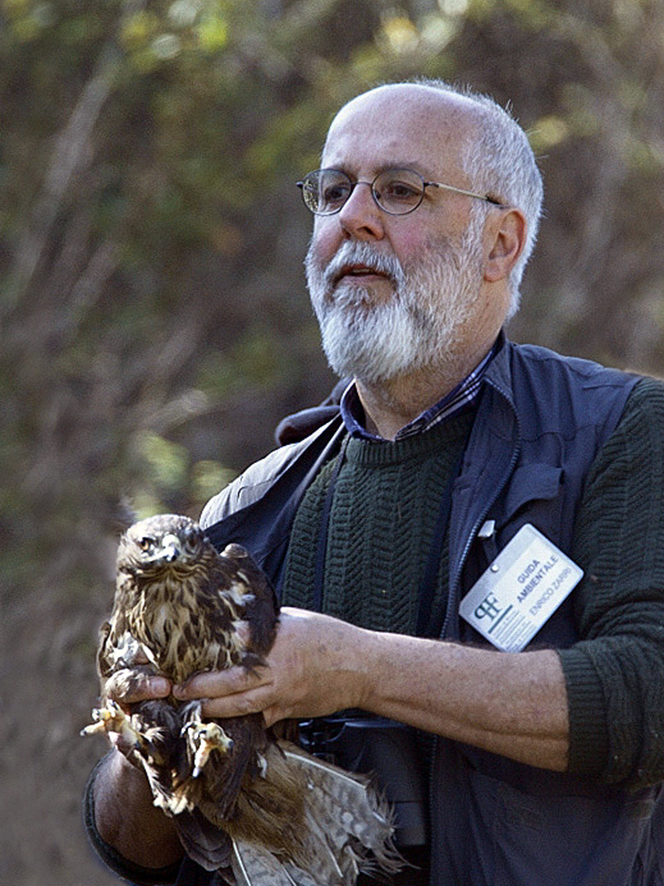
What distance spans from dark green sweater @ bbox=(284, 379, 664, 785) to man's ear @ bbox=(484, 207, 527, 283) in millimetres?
394

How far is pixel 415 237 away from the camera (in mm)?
2773

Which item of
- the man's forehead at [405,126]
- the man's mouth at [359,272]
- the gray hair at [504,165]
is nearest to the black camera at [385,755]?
the man's mouth at [359,272]

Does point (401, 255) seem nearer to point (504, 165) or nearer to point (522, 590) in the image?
point (504, 165)

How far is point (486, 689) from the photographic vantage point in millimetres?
2188

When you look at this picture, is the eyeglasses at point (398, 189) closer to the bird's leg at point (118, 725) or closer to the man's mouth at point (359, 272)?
the man's mouth at point (359, 272)

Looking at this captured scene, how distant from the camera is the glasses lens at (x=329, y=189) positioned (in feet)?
9.30

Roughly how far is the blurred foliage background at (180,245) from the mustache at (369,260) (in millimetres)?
3084

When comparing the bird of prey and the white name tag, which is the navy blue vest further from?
the bird of prey

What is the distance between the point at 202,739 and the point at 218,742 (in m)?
0.03

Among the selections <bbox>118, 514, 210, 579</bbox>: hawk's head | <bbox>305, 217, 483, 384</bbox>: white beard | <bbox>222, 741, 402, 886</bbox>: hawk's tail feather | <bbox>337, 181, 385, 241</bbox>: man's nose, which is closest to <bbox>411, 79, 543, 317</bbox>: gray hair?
<bbox>305, 217, 483, 384</bbox>: white beard

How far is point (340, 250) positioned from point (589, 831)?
1272mm

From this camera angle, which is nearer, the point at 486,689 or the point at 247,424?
the point at 486,689

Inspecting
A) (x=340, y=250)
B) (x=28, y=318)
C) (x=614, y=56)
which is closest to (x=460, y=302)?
(x=340, y=250)

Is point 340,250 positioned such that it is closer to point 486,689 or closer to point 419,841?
point 486,689
